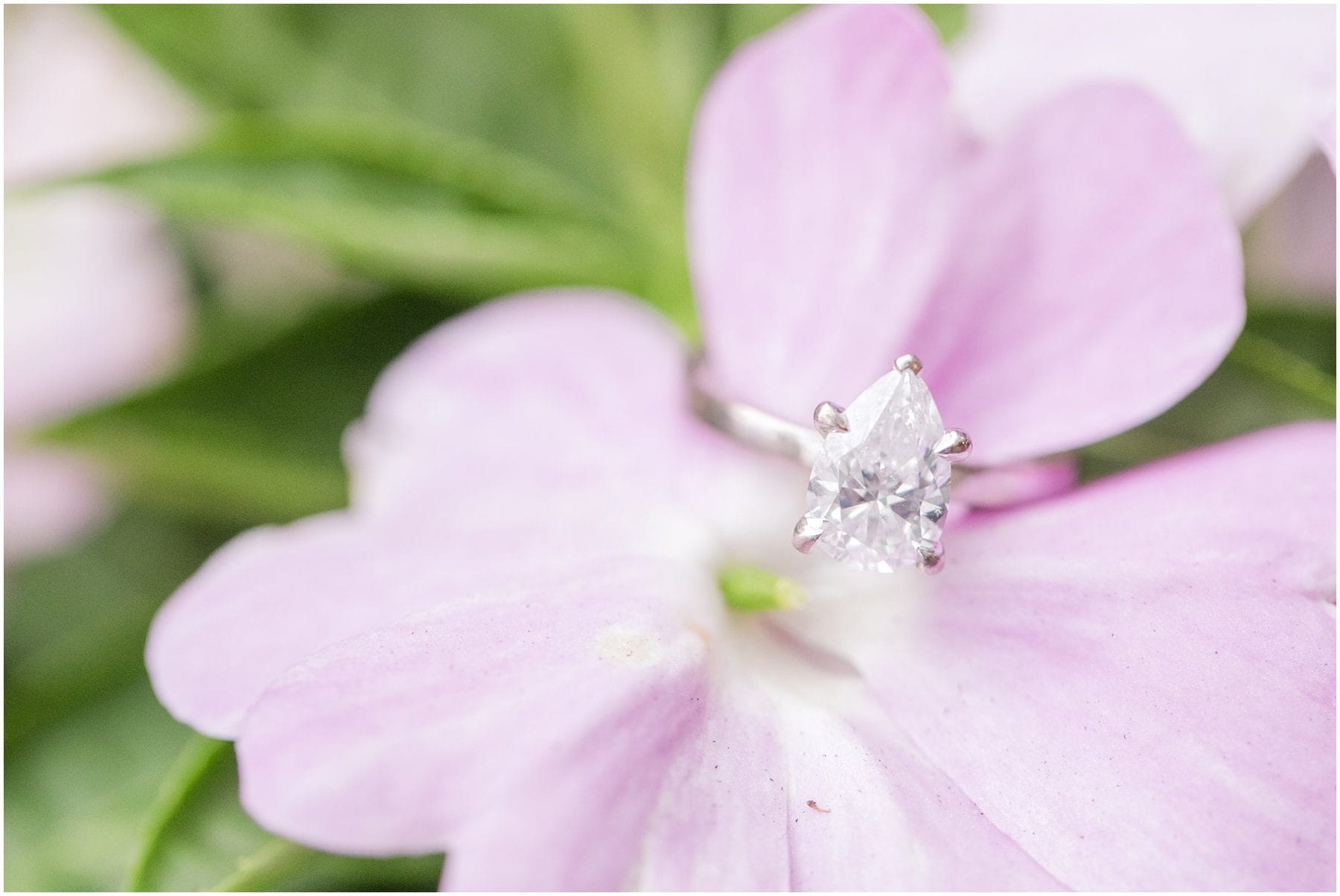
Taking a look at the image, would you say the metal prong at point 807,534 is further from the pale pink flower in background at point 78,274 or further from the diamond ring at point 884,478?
the pale pink flower in background at point 78,274

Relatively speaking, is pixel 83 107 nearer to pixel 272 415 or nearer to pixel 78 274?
pixel 78 274

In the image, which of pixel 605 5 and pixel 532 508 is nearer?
pixel 532 508

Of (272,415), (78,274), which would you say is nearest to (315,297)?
(272,415)

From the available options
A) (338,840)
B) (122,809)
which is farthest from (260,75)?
(338,840)

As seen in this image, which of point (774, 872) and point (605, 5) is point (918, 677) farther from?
point (605, 5)

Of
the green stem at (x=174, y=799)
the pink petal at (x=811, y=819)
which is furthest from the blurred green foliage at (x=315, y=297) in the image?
the pink petal at (x=811, y=819)

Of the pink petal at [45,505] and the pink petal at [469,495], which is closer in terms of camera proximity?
the pink petal at [469,495]
